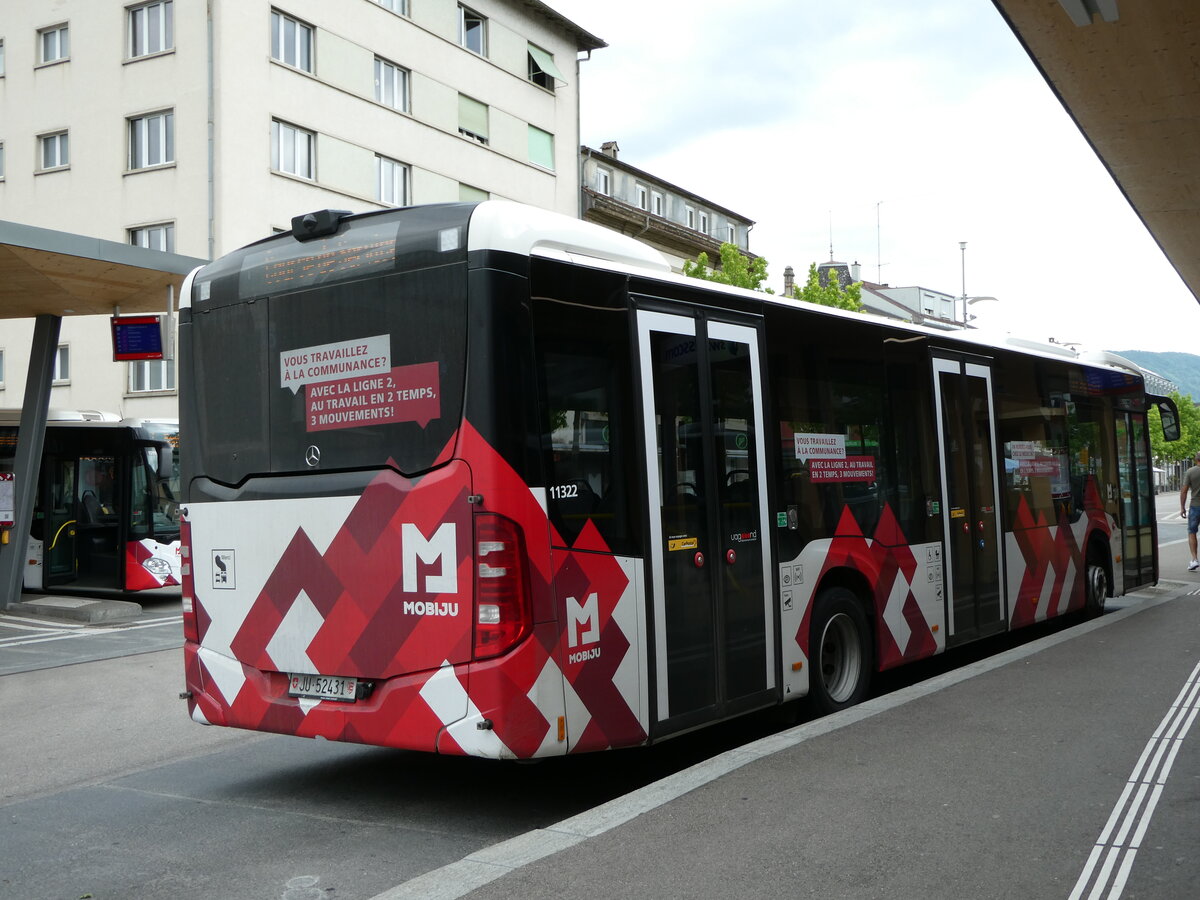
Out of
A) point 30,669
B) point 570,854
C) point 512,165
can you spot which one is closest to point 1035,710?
point 570,854

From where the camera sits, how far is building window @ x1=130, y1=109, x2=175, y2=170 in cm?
2986

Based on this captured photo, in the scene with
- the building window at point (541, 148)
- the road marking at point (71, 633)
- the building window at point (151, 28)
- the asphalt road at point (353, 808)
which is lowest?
the asphalt road at point (353, 808)

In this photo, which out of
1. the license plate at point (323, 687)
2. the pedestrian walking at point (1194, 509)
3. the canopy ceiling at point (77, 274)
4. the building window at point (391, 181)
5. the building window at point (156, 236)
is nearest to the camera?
the license plate at point (323, 687)

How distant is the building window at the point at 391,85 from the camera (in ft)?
109

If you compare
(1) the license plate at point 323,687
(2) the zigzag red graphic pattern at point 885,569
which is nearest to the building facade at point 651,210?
(2) the zigzag red graphic pattern at point 885,569

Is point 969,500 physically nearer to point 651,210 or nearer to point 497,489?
point 497,489

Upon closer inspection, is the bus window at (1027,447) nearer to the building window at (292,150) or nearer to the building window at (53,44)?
the building window at (292,150)

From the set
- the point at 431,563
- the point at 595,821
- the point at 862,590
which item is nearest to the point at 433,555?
the point at 431,563

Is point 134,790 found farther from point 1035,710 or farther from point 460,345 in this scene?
point 1035,710

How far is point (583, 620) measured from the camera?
584cm

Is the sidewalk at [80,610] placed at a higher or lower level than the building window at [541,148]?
lower

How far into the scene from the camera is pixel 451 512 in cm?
562

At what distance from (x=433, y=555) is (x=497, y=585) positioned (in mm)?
366

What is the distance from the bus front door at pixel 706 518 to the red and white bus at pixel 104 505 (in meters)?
14.0
